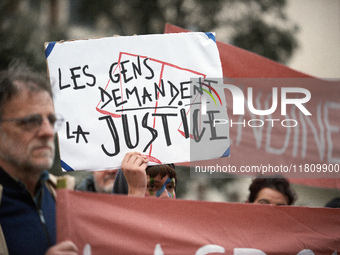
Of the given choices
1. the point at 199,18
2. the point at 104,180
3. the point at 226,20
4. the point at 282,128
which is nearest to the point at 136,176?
the point at 104,180

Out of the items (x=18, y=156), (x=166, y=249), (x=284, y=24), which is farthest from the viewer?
(x=284, y=24)

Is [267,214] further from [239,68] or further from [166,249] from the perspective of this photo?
[239,68]

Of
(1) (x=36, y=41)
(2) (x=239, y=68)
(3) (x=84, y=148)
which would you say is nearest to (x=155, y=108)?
(3) (x=84, y=148)

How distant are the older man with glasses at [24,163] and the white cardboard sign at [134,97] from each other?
0.47 m

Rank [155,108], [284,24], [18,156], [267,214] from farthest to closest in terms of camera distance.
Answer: [284,24], [155,108], [267,214], [18,156]

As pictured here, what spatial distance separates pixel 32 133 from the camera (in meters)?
2.07

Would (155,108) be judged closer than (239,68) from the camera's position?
Yes

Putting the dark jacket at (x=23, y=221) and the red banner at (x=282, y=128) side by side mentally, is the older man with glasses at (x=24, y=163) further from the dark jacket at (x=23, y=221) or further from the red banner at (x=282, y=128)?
the red banner at (x=282, y=128)

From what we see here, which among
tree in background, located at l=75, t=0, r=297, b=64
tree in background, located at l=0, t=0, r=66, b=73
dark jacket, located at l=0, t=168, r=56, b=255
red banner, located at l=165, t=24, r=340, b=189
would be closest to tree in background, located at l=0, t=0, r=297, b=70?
tree in background, located at l=75, t=0, r=297, b=64

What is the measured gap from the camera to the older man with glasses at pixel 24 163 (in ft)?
6.67

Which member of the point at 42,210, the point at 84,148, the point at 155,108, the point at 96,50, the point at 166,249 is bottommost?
the point at 166,249

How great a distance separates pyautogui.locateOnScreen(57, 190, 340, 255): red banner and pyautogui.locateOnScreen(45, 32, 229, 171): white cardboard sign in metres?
0.33

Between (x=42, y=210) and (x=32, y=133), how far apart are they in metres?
0.32

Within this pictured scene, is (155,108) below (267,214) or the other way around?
the other way around
